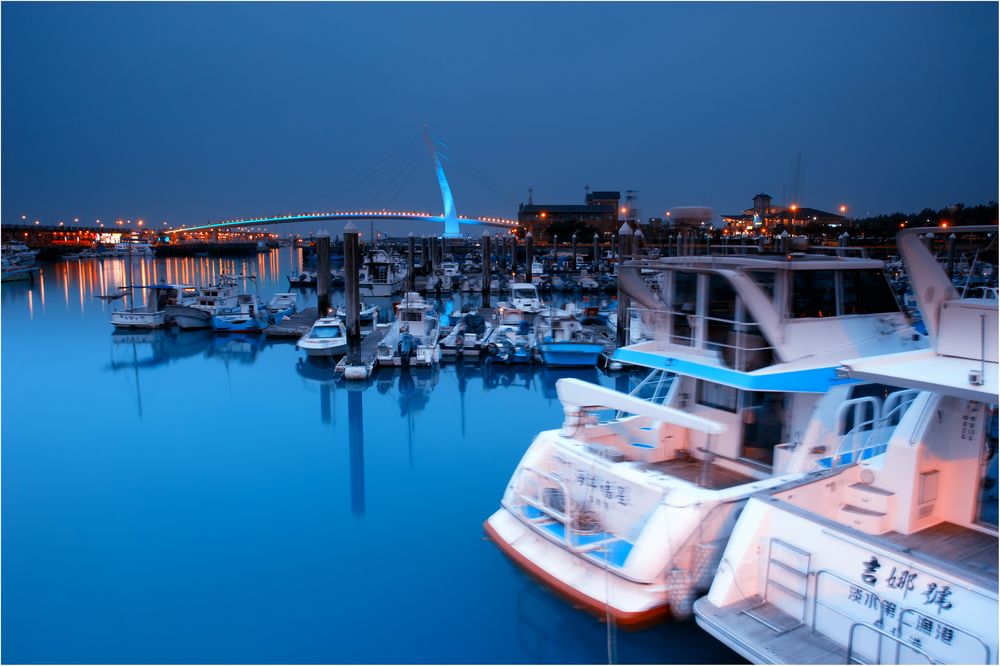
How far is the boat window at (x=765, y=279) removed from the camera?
542cm

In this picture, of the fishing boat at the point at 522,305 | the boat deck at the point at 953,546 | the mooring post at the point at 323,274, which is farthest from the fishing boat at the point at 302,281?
the boat deck at the point at 953,546

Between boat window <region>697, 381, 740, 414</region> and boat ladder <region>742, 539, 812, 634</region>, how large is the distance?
1.73m

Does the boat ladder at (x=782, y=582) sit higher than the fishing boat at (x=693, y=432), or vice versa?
the fishing boat at (x=693, y=432)

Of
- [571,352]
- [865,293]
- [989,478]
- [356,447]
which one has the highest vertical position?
[865,293]

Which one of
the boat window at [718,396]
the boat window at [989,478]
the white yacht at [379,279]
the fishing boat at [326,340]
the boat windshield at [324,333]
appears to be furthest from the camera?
the white yacht at [379,279]

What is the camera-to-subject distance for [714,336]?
18.8ft

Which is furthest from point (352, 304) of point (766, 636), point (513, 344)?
point (766, 636)

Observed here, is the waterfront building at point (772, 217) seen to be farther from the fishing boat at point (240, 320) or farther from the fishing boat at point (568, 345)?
the fishing boat at point (240, 320)

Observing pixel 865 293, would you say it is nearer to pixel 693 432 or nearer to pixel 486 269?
pixel 693 432

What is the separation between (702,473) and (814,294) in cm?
180

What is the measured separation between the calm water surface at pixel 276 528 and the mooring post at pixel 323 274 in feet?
22.6

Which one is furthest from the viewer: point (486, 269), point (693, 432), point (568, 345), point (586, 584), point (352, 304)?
point (486, 269)

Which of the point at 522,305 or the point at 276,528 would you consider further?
the point at 522,305

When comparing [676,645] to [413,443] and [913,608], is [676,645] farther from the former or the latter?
[413,443]
